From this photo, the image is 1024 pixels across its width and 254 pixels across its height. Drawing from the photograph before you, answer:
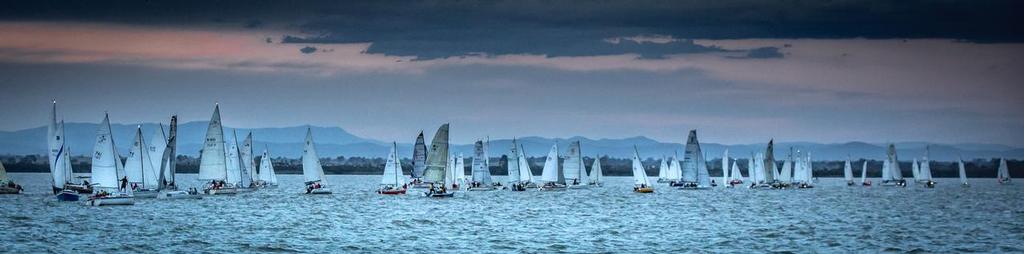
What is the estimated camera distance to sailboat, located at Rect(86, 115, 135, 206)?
93.2 metres

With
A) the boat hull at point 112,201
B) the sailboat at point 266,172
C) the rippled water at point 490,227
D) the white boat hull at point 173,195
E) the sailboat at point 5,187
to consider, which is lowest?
the rippled water at point 490,227

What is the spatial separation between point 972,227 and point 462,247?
3628cm

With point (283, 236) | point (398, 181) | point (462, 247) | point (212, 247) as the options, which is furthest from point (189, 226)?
point (398, 181)

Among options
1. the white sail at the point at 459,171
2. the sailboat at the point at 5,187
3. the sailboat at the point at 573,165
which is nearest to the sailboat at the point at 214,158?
the sailboat at the point at 5,187

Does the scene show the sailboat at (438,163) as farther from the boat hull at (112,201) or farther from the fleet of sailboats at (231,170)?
the boat hull at (112,201)

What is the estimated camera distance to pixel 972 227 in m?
81.9

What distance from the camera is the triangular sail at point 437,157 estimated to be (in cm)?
11694

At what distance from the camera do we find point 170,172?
110 metres

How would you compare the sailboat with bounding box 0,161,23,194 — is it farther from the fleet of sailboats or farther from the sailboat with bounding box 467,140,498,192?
the sailboat with bounding box 467,140,498,192

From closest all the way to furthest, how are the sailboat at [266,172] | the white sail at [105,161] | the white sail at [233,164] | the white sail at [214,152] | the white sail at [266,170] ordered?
the white sail at [105,161], the white sail at [214,152], the white sail at [233,164], the sailboat at [266,172], the white sail at [266,170]

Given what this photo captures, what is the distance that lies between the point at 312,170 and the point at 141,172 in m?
31.0

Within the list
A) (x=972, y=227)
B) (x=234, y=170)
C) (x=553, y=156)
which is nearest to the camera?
(x=972, y=227)

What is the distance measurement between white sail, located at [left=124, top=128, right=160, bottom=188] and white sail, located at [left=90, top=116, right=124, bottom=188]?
18.7 ft

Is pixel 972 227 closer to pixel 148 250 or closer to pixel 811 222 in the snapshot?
pixel 811 222
